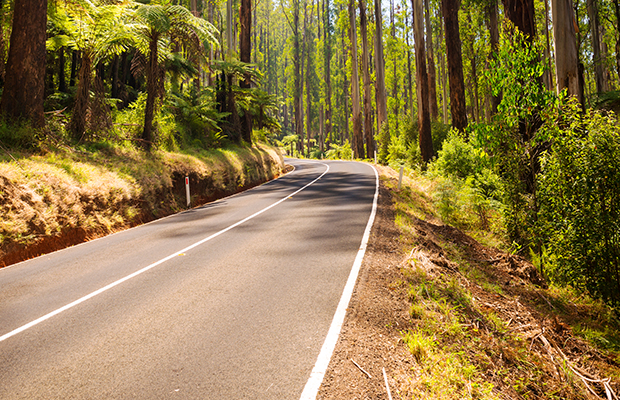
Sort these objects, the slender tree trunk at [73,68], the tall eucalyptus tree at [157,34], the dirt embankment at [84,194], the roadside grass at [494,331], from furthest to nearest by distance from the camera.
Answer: the slender tree trunk at [73,68] → the tall eucalyptus tree at [157,34] → the dirt embankment at [84,194] → the roadside grass at [494,331]

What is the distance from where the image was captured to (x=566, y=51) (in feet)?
34.0

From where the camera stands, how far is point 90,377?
3.71m

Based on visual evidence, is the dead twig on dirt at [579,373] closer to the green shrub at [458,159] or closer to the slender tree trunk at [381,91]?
the green shrub at [458,159]

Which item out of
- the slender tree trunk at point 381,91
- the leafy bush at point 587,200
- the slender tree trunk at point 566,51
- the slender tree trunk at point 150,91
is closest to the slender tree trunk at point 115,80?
the slender tree trunk at point 150,91

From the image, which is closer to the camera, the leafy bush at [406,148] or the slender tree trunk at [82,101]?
the slender tree trunk at [82,101]

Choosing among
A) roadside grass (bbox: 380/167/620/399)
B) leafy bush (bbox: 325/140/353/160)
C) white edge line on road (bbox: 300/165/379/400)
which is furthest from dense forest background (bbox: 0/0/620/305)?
leafy bush (bbox: 325/140/353/160)

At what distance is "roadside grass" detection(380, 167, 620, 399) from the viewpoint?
12.9 ft

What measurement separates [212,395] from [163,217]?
11.0 m

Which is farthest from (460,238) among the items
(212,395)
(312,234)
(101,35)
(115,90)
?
(115,90)

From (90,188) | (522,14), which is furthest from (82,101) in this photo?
(522,14)

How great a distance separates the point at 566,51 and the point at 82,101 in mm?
14365

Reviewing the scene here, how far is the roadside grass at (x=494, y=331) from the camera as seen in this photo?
12.9 ft

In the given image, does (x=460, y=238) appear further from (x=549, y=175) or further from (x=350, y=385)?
(x=350, y=385)

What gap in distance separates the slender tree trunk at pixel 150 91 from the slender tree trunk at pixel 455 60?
1336cm
